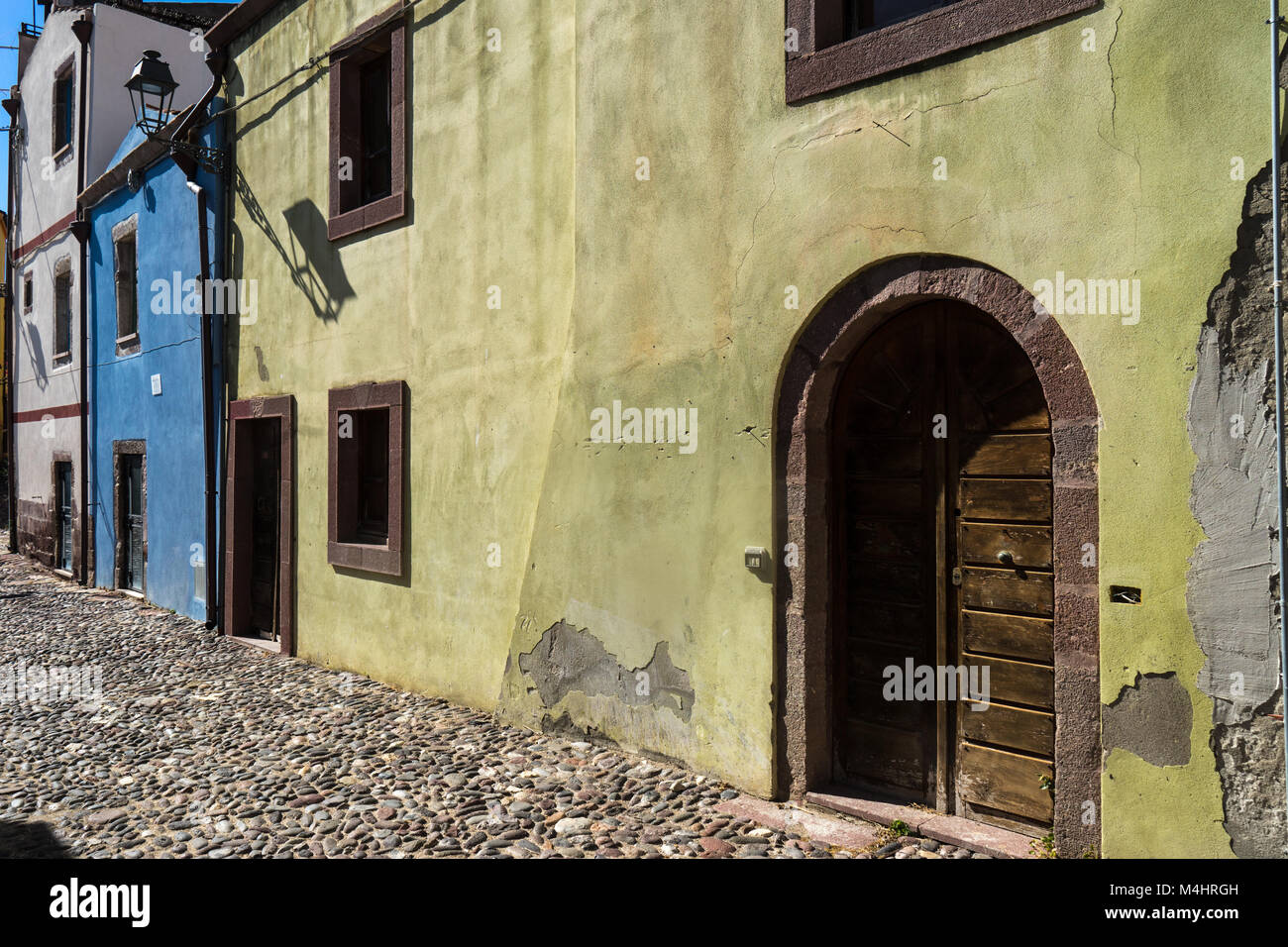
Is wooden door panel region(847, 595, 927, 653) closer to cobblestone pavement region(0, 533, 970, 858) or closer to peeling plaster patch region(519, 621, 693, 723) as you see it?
cobblestone pavement region(0, 533, 970, 858)

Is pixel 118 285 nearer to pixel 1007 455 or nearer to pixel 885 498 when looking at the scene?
pixel 885 498

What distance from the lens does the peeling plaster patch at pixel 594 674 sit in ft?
17.9

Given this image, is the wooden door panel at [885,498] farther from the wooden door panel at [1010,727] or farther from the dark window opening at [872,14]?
the dark window opening at [872,14]

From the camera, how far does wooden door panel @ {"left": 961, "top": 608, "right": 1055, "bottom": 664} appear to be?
13.6 feet

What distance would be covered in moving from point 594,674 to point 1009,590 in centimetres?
259

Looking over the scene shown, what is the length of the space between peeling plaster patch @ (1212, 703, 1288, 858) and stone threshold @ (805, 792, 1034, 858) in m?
0.88

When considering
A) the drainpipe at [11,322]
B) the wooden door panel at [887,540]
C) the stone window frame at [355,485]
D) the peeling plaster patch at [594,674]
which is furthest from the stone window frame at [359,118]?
the drainpipe at [11,322]

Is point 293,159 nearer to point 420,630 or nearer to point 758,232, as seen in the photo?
point 420,630

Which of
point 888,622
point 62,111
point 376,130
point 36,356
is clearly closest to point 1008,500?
point 888,622

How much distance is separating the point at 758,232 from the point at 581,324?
1448 millimetres

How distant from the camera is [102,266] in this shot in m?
13.8

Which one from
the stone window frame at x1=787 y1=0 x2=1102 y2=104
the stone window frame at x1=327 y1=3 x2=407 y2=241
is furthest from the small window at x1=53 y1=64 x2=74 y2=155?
the stone window frame at x1=787 y1=0 x2=1102 y2=104

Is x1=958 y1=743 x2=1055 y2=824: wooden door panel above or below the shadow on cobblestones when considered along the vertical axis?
above

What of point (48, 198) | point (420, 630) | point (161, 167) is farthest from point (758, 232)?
point (48, 198)
